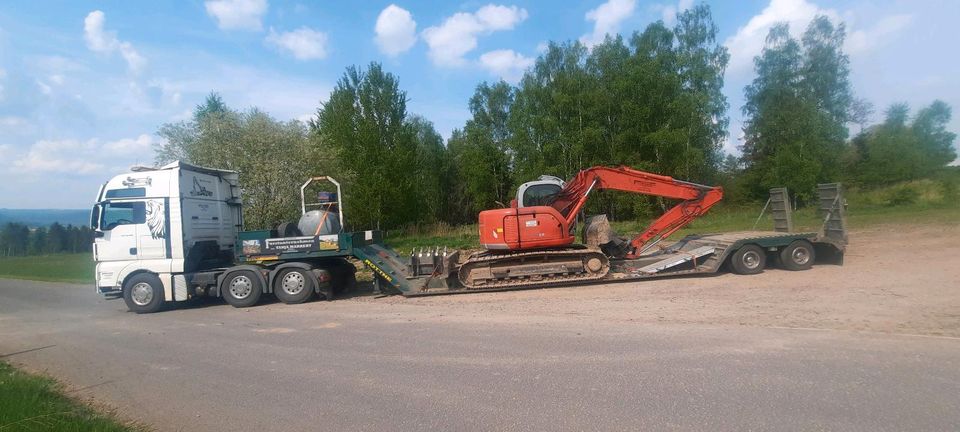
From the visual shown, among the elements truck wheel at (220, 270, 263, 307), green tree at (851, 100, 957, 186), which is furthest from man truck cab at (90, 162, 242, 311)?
Result: green tree at (851, 100, 957, 186)

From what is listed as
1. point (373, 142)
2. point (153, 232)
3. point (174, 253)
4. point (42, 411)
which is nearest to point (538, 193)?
point (174, 253)

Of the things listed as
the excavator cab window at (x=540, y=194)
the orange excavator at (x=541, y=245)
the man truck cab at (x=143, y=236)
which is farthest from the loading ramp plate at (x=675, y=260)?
the man truck cab at (x=143, y=236)

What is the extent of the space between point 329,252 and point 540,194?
5.42 m

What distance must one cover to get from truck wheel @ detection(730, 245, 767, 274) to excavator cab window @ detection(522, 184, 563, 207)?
4463 millimetres

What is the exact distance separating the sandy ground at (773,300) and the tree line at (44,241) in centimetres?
4853

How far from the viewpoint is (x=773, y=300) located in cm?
960

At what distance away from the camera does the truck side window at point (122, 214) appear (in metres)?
11.9

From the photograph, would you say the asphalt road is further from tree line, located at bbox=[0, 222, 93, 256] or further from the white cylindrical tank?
tree line, located at bbox=[0, 222, 93, 256]

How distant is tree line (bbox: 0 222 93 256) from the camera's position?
47844 millimetres

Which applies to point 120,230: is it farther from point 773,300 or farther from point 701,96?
point 701,96

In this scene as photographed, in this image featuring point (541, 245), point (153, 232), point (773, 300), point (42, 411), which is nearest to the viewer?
point (42, 411)

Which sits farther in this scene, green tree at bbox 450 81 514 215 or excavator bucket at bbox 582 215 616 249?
green tree at bbox 450 81 514 215

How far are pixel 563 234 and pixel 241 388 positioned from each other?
8203 millimetres

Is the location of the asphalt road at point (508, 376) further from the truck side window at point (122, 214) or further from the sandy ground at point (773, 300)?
the truck side window at point (122, 214)
